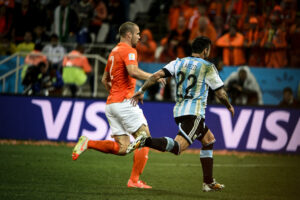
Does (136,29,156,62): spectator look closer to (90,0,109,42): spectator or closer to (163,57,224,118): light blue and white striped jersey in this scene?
(90,0,109,42): spectator

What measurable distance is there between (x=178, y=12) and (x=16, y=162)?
9.43 metres

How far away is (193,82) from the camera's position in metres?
7.98

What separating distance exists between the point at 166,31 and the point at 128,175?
36.6 feet

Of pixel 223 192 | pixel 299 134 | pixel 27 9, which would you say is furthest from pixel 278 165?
pixel 27 9

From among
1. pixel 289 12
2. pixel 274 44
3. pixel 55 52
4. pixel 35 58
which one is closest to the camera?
pixel 274 44

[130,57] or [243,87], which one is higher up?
[130,57]

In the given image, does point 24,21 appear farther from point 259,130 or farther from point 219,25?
point 259,130

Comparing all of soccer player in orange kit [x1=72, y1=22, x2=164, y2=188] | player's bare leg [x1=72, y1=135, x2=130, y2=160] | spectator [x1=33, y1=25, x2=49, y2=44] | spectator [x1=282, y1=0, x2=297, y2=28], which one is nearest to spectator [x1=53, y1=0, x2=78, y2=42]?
spectator [x1=33, y1=25, x2=49, y2=44]

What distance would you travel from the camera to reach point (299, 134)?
14.2 m

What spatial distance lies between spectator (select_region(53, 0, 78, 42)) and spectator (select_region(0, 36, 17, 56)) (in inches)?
58.4

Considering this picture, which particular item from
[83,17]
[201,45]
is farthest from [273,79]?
[201,45]

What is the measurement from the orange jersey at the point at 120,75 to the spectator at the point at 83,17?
415 inches

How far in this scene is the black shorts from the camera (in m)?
7.85

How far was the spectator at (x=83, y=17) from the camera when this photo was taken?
18.9 meters
